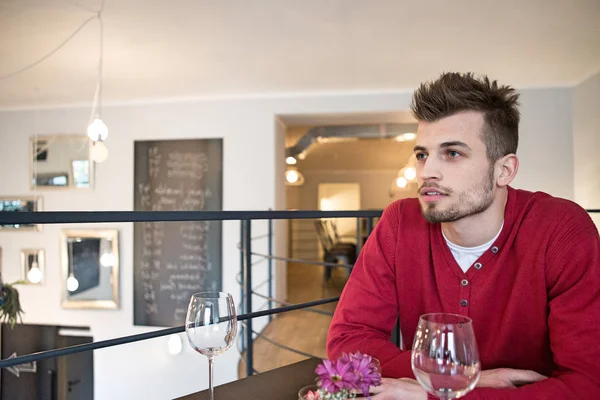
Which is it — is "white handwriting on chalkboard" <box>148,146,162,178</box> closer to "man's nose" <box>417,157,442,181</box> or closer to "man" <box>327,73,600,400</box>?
"man" <box>327,73,600,400</box>

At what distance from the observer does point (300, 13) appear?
8.71ft

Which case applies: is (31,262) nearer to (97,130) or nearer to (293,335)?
(97,130)

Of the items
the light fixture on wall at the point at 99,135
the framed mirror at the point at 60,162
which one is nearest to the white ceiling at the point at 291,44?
the light fixture on wall at the point at 99,135

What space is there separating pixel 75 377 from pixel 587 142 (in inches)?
262

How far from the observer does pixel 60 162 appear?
5027mm

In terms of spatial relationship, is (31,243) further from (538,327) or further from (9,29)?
(538,327)

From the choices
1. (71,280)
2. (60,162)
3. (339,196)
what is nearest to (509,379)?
(71,280)

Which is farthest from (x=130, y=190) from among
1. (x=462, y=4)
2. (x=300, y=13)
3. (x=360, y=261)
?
(x=360, y=261)

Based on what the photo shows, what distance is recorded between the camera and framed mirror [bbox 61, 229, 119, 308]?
15.9ft

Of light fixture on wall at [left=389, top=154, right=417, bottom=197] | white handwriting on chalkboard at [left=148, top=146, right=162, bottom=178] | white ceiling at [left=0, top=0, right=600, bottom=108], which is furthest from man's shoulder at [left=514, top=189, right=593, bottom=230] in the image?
white handwriting on chalkboard at [left=148, top=146, right=162, bottom=178]

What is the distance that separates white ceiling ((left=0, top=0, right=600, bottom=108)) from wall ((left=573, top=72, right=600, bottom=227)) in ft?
0.53

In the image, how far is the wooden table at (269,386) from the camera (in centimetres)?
77

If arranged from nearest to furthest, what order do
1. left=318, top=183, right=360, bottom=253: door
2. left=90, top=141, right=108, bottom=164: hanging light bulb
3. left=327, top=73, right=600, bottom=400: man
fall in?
left=327, top=73, right=600, bottom=400: man → left=90, top=141, right=108, bottom=164: hanging light bulb → left=318, top=183, right=360, bottom=253: door

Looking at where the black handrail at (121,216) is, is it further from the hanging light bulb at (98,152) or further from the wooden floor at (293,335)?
the wooden floor at (293,335)
